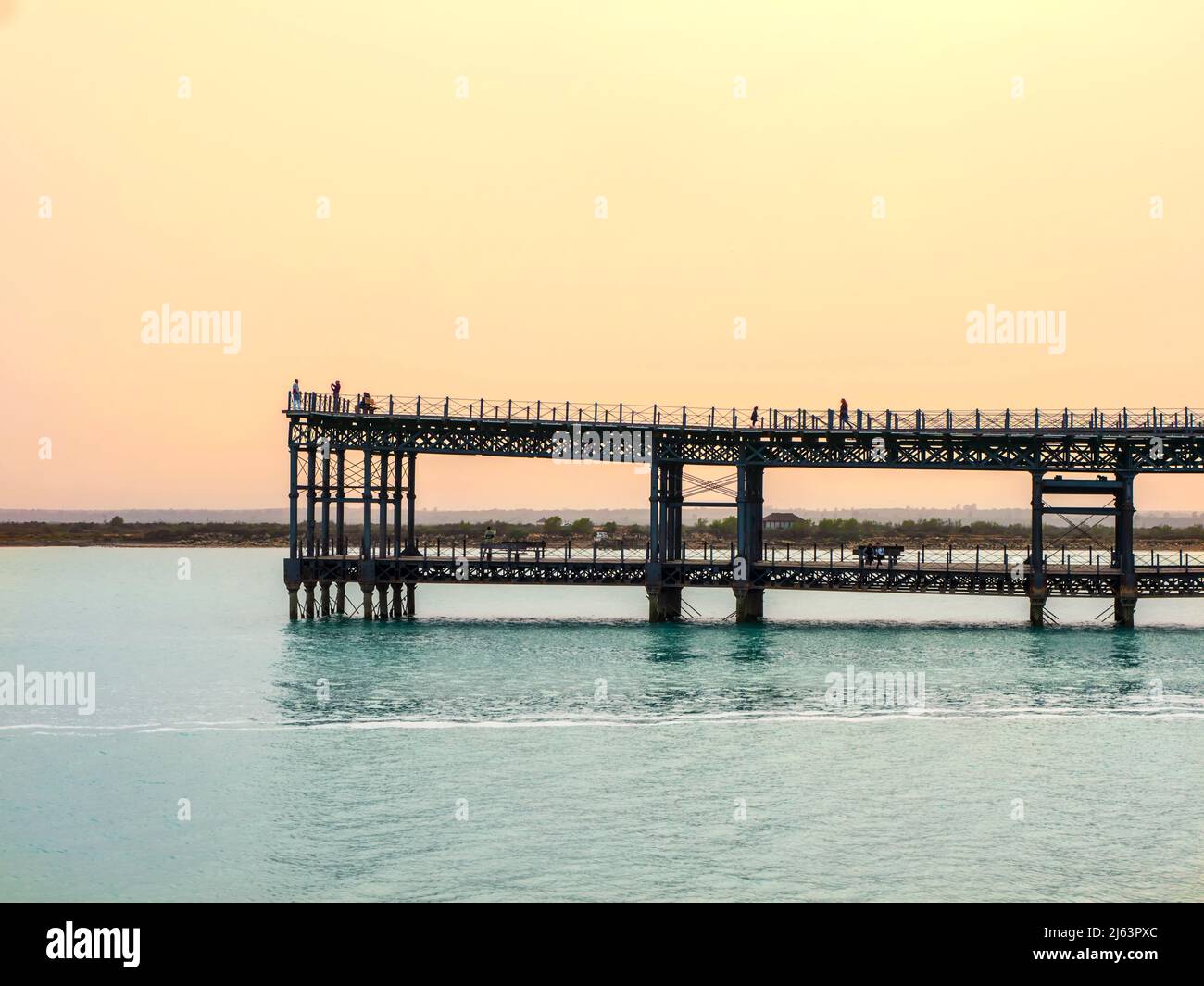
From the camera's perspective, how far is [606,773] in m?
30.2

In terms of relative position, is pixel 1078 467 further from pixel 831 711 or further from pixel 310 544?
pixel 310 544

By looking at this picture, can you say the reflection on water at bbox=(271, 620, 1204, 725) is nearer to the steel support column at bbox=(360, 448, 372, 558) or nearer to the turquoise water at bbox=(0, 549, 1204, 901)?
the turquoise water at bbox=(0, 549, 1204, 901)

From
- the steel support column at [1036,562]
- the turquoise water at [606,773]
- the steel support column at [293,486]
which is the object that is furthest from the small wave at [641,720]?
the steel support column at [293,486]

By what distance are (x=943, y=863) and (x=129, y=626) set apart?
61236 mm

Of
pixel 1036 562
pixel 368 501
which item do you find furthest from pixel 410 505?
pixel 1036 562

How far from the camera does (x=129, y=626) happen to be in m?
73.8

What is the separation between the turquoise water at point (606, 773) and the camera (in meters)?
22.8

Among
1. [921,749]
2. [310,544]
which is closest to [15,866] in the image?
[921,749]

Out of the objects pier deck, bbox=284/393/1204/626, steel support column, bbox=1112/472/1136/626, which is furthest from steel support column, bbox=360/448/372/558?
steel support column, bbox=1112/472/1136/626

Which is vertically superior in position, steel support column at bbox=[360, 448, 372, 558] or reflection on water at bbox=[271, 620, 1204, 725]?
steel support column at bbox=[360, 448, 372, 558]

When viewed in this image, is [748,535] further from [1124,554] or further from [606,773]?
[606,773]

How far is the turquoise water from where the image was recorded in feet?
74.8

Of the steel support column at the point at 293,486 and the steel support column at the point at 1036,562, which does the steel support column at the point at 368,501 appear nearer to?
the steel support column at the point at 293,486

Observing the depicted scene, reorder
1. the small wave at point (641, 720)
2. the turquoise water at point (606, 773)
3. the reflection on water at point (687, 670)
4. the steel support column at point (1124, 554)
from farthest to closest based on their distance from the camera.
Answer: the steel support column at point (1124, 554) → the reflection on water at point (687, 670) → the small wave at point (641, 720) → the turquoise water at point (606, 773)
